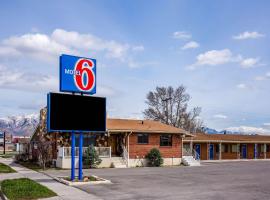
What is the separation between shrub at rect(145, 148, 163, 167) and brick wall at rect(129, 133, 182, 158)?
2.19 ft

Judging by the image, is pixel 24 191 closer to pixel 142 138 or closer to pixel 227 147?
pixel 142 138

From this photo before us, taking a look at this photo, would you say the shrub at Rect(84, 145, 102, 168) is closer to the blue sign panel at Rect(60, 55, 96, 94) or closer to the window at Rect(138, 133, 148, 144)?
the window at Rect(138, 133, 148, 144)

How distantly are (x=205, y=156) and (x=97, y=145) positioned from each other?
16609mm

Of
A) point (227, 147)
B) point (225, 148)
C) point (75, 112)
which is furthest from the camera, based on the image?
point (227, 147)

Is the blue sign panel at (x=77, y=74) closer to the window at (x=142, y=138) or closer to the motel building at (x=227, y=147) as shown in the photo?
the window at (x=142, y=138)

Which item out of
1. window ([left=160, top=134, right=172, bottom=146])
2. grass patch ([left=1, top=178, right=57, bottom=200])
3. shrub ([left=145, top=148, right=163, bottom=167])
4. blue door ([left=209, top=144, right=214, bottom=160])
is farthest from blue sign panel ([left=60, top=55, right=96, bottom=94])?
blue door ([left=209, top=144, right=214, bottom=160])

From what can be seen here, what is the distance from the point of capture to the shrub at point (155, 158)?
3403cm

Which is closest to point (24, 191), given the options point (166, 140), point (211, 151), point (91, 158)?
point (91, 158)

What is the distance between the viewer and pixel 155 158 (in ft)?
112

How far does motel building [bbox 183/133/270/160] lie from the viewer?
45.1 meters

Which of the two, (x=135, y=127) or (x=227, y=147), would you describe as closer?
(x=135, y=127)

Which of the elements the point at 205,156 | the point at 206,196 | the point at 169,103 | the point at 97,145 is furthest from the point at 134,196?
the point at 169,103

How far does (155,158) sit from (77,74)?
14757mm

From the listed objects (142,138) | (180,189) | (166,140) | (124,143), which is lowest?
(180,189)
